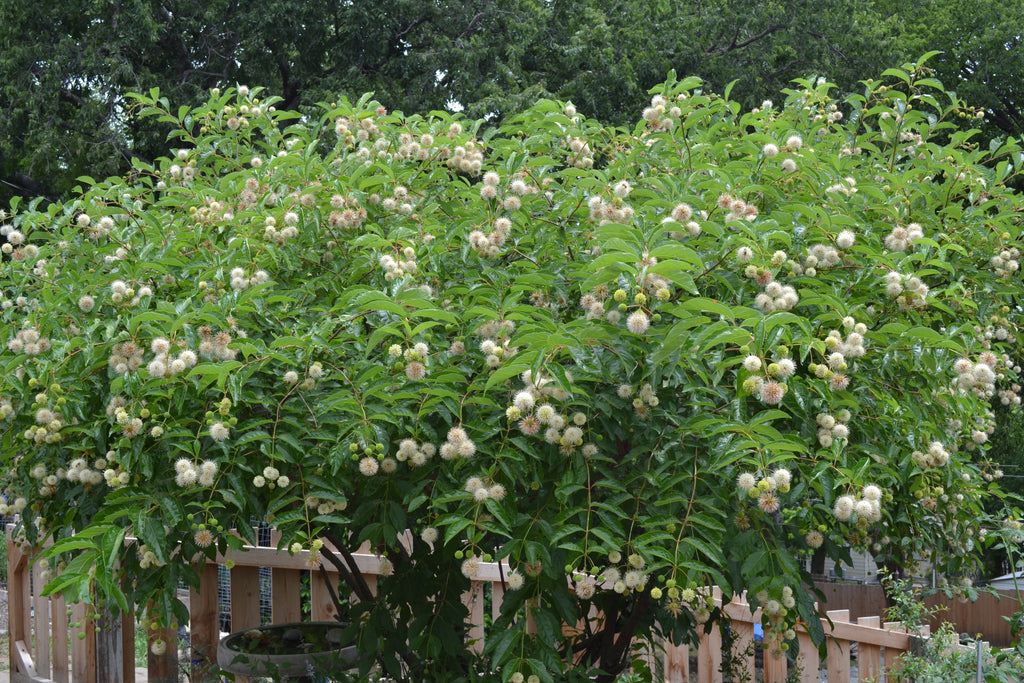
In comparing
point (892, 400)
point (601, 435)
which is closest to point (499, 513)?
point (601, 435)

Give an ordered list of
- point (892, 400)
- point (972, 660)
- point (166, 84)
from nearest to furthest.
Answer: point (892, 400)
point (972, 660)
point (166, 84)

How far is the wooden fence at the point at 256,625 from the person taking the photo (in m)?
4.01

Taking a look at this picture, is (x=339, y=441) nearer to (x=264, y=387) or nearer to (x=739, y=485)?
(x=264, y=387)

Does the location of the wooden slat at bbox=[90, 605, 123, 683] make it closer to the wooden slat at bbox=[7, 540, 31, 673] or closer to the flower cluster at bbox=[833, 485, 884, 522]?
the wooden slat at bbox=[7, 540, 31, 673]

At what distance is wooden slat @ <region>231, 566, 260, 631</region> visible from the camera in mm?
4649

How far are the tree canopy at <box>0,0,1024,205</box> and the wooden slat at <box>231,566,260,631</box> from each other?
21.8ft

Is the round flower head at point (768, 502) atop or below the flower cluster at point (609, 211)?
below

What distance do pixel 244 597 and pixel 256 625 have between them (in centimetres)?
15

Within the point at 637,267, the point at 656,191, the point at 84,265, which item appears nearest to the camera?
the point at 637,267

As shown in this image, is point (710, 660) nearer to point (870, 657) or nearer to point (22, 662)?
point (870, 657)

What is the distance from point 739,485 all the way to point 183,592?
7.52 metres

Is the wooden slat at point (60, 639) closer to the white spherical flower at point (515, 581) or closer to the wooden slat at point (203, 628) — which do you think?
the wooden slat at point (203, 628)

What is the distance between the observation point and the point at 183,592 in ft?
27.9

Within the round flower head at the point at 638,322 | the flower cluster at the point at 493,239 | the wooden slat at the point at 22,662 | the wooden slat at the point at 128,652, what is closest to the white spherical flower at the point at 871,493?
the round flower head at the point at 638,322
